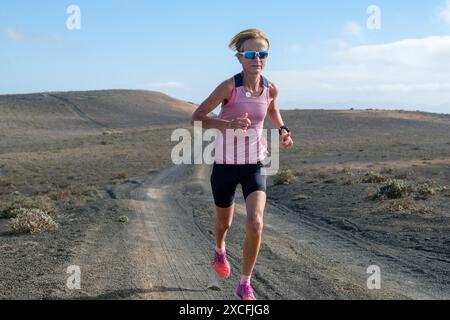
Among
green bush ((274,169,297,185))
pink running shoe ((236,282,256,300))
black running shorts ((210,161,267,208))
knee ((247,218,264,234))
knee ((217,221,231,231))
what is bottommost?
green bush ((274,169,297,185))

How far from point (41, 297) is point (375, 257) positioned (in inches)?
191

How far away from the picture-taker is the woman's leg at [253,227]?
5176mm

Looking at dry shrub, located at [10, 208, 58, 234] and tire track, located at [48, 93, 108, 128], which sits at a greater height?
tire track, located at [48, 93, 108, 128]

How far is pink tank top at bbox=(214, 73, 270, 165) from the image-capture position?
5148 mm

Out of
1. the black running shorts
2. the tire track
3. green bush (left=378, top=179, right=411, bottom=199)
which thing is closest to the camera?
the black running shorts

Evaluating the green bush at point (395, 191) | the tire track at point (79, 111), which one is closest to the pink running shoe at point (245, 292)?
the green bush at point (395, 191)

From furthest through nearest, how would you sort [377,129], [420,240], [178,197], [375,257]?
[377,129], [178,197], [420,240], [375,257]

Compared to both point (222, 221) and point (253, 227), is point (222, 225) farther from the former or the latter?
point (253, 227)

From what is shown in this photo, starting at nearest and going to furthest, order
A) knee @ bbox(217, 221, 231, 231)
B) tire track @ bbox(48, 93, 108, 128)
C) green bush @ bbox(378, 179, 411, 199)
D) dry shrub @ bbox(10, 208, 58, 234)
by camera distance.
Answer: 1. knee @ bbox(217, 221, 231, 231)
2. dry shrub @ bbox(10, 208, 58, 234)
3. green bush @ bbox(378, 179, 411, 199)
4. tire track @ bbox(48, 93, 108, 128)

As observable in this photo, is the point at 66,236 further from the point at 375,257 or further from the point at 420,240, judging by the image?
the point at 420,240

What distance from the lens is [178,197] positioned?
16828mm

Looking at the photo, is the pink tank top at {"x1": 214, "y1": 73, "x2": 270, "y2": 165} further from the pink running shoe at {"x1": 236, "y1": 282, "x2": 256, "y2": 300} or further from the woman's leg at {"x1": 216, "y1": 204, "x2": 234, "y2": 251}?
the pink running shoe at {"x1": 236, "y1": 282, "x2": 256, "y2": 300}

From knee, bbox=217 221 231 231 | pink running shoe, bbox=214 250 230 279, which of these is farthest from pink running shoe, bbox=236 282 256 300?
knee, bbox=217 221 231 231
